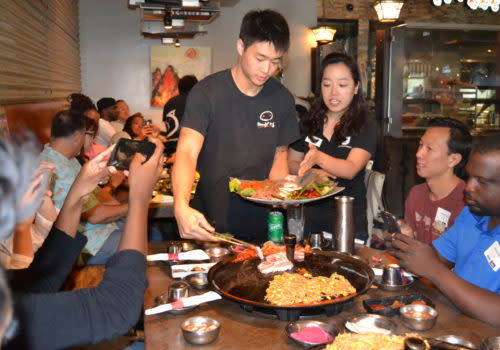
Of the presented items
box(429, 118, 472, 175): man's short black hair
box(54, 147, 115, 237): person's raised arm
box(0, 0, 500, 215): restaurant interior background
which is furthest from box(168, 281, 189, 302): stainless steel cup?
box(0, 0, 500, 215): restaurant interior background

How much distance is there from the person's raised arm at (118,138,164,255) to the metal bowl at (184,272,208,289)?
0.51 meters

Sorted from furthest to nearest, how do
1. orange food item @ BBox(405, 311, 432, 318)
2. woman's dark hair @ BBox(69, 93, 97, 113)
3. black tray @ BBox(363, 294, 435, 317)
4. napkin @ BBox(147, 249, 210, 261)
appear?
woman's dark hair @ BBox(69, 93, 97, 113) → napkin @ BBox(147, 249, 210, 261) → black tray @ BBox(363, 294, 435, 317) → orange food item @ BBox(405, 311, 432, 318)

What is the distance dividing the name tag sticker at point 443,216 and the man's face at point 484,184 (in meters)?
0.73

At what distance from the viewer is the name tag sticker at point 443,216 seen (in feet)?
8.75

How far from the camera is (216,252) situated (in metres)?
2.35

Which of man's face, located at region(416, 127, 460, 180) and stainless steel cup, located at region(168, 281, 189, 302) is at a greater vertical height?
man's face, located at region(416, 127, 460, 180)

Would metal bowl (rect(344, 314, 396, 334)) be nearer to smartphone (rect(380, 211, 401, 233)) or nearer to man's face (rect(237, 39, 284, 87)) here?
smartphone (rect(380, 211, 401, 233))

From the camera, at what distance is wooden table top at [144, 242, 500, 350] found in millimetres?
1494

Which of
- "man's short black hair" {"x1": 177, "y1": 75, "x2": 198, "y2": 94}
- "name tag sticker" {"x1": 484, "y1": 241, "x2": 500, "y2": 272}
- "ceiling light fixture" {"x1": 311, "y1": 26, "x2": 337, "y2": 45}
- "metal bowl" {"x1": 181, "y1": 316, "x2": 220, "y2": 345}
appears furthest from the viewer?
"ceiling light fixture" {"x1": 311, "y1": 26, "x2": 337, "y2": 45}

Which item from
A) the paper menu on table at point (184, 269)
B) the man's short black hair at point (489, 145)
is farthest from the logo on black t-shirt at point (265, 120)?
the man's short black hair at point (489, 145)

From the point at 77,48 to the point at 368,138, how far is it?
681cm

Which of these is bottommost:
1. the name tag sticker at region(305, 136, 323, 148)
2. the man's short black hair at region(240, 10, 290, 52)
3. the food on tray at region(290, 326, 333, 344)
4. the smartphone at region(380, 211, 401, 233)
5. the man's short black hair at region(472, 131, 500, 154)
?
the food on tray at region(290, 326, 333, 344)

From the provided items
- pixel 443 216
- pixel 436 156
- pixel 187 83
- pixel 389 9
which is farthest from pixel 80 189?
pixel 389 9

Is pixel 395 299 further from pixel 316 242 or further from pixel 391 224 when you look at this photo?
pixel 316 242
